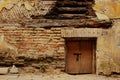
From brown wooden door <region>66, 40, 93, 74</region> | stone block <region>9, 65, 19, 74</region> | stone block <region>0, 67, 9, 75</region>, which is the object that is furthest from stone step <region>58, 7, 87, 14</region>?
stone block <region>0, 67, 9, 75</region>

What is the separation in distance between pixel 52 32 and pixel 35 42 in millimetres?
505

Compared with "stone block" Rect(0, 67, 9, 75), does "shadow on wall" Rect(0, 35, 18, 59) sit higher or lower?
higher

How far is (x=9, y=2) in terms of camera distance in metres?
7.55

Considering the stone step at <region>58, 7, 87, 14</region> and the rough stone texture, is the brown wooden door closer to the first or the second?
the rough stone texture

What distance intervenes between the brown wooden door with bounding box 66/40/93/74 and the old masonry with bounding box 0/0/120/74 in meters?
0.13

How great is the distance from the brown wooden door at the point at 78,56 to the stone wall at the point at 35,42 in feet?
1.03

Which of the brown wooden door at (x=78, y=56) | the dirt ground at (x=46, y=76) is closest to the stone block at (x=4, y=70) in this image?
the dirt ground at (x=46, y=76)

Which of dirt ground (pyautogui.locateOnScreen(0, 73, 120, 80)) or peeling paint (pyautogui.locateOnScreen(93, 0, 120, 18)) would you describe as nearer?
dirt ground (pyautogui.locateOnScreen(0, 73, 120, 80))

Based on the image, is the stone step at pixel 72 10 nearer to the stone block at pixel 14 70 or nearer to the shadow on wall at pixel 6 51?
the shadow on wall at pixel 6 51

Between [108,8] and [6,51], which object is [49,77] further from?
[108,8]

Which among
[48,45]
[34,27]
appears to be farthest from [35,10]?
[48,45]

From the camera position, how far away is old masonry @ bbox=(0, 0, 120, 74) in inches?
291

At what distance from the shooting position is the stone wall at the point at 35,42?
7387 mm

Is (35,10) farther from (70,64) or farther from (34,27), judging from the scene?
(70,64)
